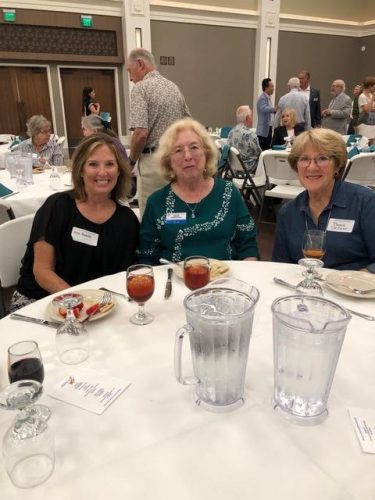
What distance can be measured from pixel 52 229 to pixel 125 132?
946 cm

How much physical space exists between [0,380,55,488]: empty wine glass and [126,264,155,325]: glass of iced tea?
52 cm

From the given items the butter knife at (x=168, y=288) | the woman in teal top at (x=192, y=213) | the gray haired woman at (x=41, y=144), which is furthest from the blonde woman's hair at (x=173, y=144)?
the gray haired woman at (x=41, y=144)

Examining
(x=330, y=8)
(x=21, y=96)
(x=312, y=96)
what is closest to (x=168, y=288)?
(x=312, y=96)

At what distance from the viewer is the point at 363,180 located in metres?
4.39

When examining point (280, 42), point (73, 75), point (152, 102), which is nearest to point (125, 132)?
point (73, 75)

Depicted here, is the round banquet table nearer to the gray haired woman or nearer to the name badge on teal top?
the name badge on teal top

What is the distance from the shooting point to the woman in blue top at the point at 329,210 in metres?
1.92

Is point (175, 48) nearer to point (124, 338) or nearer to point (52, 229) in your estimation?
point (52, 229)

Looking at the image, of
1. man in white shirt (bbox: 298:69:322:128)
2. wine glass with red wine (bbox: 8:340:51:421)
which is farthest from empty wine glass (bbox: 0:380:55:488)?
man in white shirt (bbox: 298:69:322:128)

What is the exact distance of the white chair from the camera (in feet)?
13.7

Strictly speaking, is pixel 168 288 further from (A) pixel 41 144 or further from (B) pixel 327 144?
(A) pixel 41 144

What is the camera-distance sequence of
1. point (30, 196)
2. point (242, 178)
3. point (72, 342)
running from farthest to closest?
point (242, 178)
point (30, 196)
point (72, 342)

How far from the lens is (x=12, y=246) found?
6.54 feet

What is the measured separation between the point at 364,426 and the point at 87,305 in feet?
2.84
